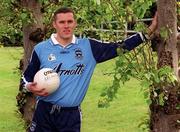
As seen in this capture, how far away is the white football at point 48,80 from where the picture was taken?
578 cm

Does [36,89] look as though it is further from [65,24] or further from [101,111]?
[101,111]

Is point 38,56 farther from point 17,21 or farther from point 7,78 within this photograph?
point 7,78

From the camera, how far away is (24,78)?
6219 millimetres

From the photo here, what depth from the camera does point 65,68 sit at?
5.95 m

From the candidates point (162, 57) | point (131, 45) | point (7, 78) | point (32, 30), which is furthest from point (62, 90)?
point (7, 78)

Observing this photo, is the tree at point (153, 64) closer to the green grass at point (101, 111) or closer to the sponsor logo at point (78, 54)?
the sponsor logo at point (78, 54)

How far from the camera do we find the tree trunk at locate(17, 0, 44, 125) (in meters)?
8.91

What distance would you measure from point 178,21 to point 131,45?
0.56 meters

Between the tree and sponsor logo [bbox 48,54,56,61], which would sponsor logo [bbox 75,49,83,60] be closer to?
sponsor logo [bbox 48,54,56,61]

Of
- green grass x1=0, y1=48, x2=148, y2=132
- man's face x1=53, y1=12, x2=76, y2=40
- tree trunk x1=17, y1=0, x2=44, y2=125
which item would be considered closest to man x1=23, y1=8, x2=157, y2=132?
man's face x1=53, y1=12, x2=76, y2=40

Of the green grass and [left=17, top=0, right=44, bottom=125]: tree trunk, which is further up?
[left=17, top=0, right=44, bottom=125]: tree trunk

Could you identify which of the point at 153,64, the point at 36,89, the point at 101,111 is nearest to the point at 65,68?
the point at 36,89

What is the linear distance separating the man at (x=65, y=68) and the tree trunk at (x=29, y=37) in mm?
2512

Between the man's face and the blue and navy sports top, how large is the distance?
16 cm
